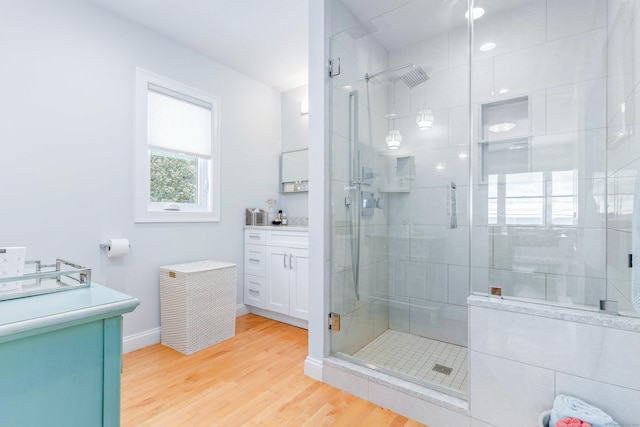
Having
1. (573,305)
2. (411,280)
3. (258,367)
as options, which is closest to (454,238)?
(411,280)

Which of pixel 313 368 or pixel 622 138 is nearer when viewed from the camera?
pixel 622 138

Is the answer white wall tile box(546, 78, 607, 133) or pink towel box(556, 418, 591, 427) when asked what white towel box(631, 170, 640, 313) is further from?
white wall tile box(546, 78, 607, 133)

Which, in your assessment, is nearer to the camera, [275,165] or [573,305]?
[573,305]

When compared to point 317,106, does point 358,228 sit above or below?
below

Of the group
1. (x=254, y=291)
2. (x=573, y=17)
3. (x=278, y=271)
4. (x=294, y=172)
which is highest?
(x=573, y=17)

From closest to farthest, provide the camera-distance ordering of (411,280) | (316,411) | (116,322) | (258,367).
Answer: (116,322) < (316,411) < (258,367) < (411,280)

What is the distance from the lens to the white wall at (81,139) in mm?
1885

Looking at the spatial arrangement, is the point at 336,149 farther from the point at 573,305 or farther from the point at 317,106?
the point at 573,305

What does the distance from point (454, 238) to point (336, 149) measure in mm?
988

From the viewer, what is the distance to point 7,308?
2.46ft

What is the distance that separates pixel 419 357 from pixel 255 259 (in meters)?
1.78

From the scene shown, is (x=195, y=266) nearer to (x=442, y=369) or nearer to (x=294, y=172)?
(x=294, y=172)

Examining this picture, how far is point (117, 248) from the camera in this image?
2217 mm

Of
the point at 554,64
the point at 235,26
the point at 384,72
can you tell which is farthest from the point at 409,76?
the point at 235,26
